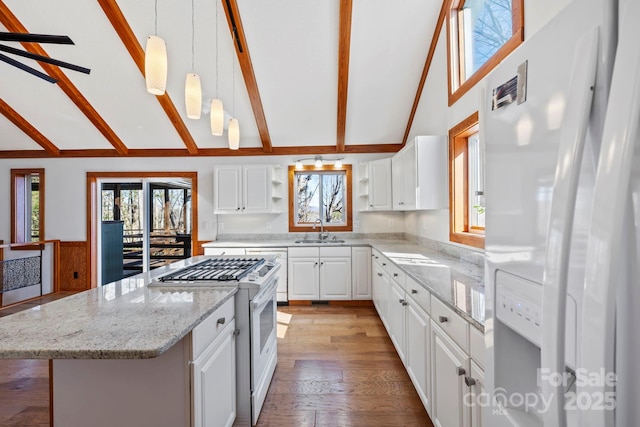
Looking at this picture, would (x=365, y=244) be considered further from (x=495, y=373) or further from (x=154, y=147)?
(x=154, y=147)

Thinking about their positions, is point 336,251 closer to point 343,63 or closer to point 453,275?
point 453,275

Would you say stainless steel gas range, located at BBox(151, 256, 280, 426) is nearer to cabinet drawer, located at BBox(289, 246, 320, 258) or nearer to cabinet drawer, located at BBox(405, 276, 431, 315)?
cabinet drawer, located at BBox(405, 276, 431, 315)

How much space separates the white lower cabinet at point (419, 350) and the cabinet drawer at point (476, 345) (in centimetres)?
54

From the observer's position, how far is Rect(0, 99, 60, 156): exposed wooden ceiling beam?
401cm

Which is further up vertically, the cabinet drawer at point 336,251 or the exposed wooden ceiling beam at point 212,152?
the exposed wooden ceiling beam at point 212,152

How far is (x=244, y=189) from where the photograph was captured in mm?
4383

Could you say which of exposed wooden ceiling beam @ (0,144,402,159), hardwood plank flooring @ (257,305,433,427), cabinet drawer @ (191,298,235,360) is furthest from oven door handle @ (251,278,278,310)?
exposed wooden ceiling beam @ (0,144,402,159)

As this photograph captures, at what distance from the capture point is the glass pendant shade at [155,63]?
64.7 inches

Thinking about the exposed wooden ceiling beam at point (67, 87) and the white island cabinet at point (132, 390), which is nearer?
the white island cabinet at point (132, 390)

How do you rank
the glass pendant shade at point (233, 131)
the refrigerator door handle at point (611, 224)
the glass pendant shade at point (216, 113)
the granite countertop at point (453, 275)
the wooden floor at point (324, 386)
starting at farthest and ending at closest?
the glass pendant shade at point (233, 131)
the glass pendant shade at point (216, 113)
the wooden floor at point (324, 386)
the granite countertop at point (453, 275)
the refrigerator door handle at point (611, 224)

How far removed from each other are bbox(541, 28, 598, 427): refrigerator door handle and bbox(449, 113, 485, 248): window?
88.9 inches

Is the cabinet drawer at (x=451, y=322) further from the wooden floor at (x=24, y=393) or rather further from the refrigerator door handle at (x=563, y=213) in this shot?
the wooden floor at (x=24, y=393)

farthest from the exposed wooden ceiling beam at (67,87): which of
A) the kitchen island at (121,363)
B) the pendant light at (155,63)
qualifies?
the kitchen island at (121,363)

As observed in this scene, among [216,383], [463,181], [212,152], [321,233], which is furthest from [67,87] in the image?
[463,181]
